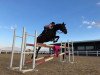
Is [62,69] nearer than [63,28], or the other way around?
[62,69]

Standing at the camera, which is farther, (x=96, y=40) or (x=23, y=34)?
(x=96, y=40)

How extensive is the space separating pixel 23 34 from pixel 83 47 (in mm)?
36845

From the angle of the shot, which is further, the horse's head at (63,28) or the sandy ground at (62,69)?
the horse's head at (63,28)

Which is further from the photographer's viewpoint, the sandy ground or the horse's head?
the horse's head

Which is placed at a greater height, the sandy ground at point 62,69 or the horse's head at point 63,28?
the horse's head at point 63,28

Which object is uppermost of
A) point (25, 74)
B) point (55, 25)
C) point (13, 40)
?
point (55, 25)

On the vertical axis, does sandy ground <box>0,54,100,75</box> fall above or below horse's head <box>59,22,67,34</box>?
below

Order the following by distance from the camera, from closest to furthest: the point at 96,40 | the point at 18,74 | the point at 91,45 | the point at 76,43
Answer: the point at 18,74 → the point at 96,40 → the point at 91,45 → the point at 76,43

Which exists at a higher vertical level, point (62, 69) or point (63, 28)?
point (63, 28)

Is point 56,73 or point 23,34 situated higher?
point 23,34

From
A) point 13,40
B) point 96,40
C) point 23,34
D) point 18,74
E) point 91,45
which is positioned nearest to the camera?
point 18,74

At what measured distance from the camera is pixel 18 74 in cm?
973

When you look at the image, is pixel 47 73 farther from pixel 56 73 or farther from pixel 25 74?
pixel 25 74

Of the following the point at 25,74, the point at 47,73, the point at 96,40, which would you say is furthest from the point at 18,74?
the point at 96,40
